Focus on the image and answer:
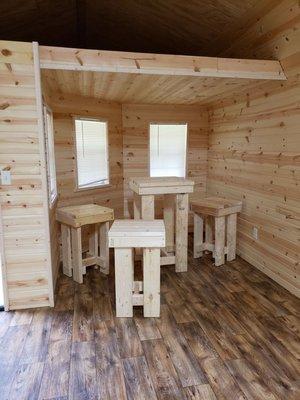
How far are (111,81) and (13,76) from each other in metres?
0.95

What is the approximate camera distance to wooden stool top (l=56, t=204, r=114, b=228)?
3000mm

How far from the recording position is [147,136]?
4.54m

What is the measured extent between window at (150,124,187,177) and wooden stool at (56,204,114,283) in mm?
1673

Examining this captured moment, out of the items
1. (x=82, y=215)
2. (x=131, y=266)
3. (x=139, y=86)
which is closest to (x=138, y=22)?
(x=139, y=86)

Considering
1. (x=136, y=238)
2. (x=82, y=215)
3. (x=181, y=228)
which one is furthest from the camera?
(x=181, y=228)

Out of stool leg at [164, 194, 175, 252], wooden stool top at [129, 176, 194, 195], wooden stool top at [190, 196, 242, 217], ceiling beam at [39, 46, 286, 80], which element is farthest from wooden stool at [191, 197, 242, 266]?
ceiling beam at [39, 46, 286, 80]

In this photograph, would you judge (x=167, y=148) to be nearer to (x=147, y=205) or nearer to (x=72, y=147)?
(x=72, y=147)

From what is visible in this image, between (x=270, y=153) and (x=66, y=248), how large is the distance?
241cm

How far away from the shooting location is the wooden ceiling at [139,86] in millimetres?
2723

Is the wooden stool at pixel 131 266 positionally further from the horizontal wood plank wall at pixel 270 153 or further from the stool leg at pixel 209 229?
the stool leg at pixel 209 229

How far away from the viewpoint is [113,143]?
14.1ft

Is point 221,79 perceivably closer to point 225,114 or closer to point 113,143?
point 225,114

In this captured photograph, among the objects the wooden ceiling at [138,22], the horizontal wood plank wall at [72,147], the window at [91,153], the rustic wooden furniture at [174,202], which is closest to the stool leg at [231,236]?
the rustic wooden furniture at [174,202]

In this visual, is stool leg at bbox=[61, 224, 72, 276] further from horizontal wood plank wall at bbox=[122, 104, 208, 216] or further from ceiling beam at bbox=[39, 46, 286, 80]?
ceiling beam at bbox=[39, 46, 286, 80]
